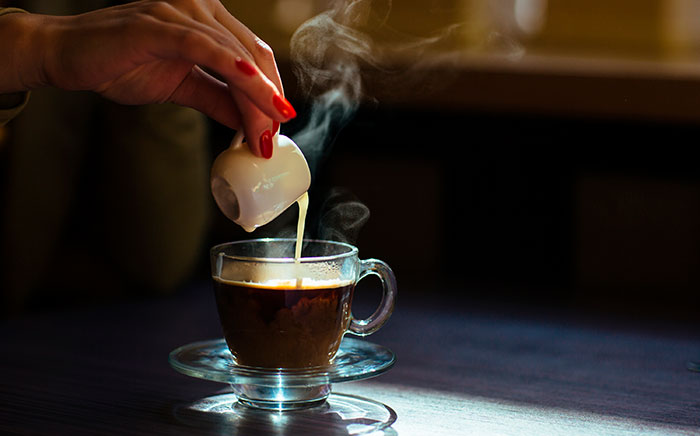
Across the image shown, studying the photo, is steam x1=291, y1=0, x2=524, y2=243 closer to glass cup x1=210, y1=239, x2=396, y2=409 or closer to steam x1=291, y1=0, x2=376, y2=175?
steam x1=291, y1=0, x2=376, y2=175

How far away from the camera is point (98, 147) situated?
171 centimetres

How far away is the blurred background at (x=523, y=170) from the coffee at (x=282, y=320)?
0.70 m

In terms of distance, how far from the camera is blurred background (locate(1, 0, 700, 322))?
5.48 feet

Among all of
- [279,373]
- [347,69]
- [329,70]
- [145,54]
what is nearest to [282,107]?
[145,54]

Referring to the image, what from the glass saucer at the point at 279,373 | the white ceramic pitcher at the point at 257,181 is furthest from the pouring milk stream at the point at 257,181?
the glass saucer at the point at 279,373

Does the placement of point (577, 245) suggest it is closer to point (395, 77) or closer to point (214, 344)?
point (395, 77)

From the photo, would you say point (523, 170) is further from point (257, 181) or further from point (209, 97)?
point (257, 181)

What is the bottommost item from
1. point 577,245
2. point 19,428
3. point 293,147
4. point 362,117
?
point 19,428

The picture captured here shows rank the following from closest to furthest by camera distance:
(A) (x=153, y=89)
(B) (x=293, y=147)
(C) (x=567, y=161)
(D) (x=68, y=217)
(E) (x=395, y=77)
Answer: (B) (x=293, y=147)
(A) (x=153, y=89)
(D) (x=68, y=217)
(C) (x=567, y=161)
(E) (x=395, y=77)

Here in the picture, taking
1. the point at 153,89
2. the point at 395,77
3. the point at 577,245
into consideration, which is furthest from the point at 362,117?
the point at 153,89

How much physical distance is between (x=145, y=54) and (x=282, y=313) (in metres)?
0.31

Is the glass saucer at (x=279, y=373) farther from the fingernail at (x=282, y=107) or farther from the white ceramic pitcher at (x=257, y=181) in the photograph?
the fingernail at (x=282, y=107)

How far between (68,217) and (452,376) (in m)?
0.93

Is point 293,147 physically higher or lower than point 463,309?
higher
